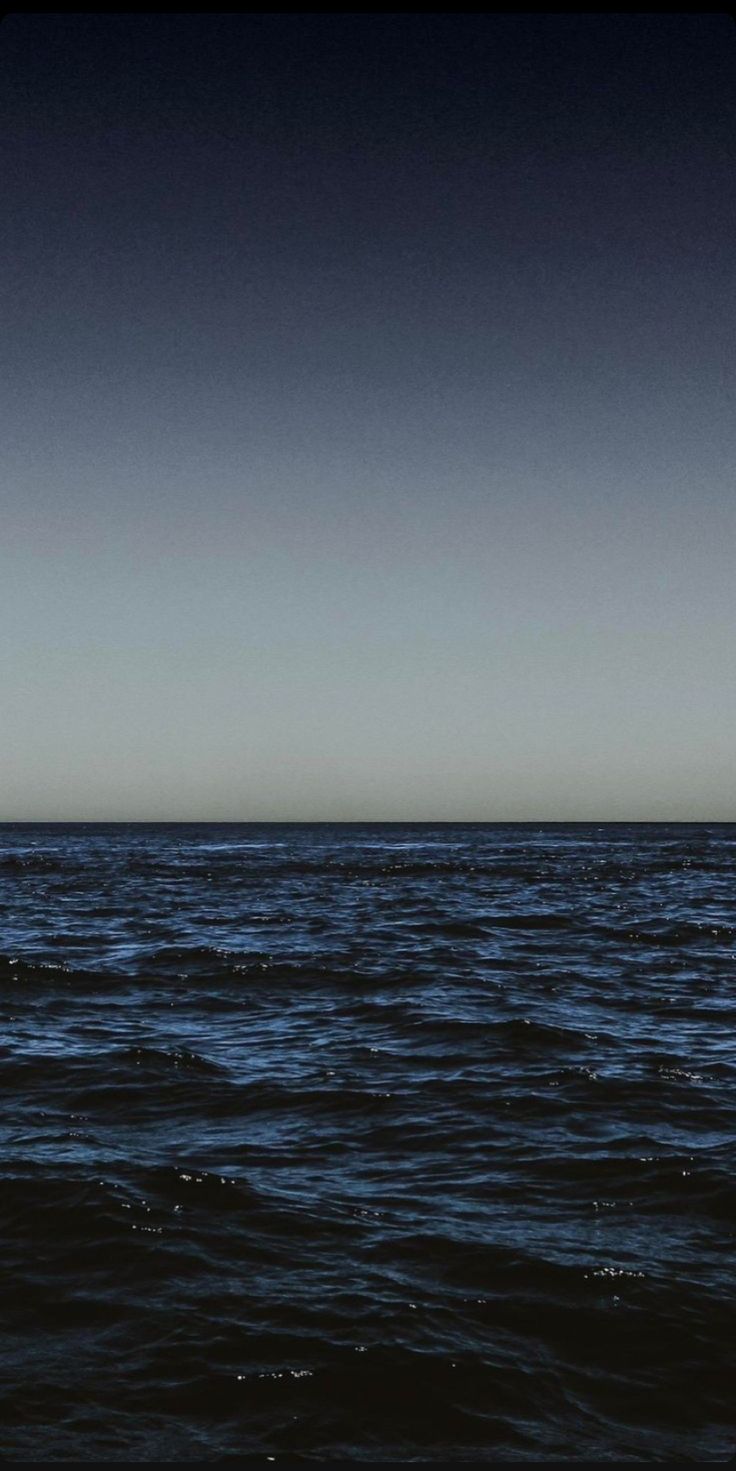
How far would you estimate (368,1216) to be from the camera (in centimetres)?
728

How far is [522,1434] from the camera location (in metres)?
4.85

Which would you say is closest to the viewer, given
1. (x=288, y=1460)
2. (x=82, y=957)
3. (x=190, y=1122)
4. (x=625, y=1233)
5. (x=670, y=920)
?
(x=288, y=1460)

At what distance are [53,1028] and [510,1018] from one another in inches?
262

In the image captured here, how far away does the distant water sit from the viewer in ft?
16.4

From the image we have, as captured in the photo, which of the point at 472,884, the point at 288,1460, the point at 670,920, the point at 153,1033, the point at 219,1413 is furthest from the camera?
the point at 472,884

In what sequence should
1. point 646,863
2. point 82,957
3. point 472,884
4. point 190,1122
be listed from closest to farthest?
point 190,1122, point 82,957, point 472,884, point 646,863

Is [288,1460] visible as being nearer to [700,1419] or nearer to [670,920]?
[700,1419]

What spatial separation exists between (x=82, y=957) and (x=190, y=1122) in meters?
10.9

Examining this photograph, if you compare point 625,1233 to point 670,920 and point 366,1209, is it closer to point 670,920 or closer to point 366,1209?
point 366,1209

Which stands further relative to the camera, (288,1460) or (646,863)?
(646,863)

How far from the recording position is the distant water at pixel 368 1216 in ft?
16.4

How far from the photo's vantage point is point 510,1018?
532 inches

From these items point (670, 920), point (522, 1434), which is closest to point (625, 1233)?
point (522, 1434)

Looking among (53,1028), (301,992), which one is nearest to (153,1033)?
(53,1028)
